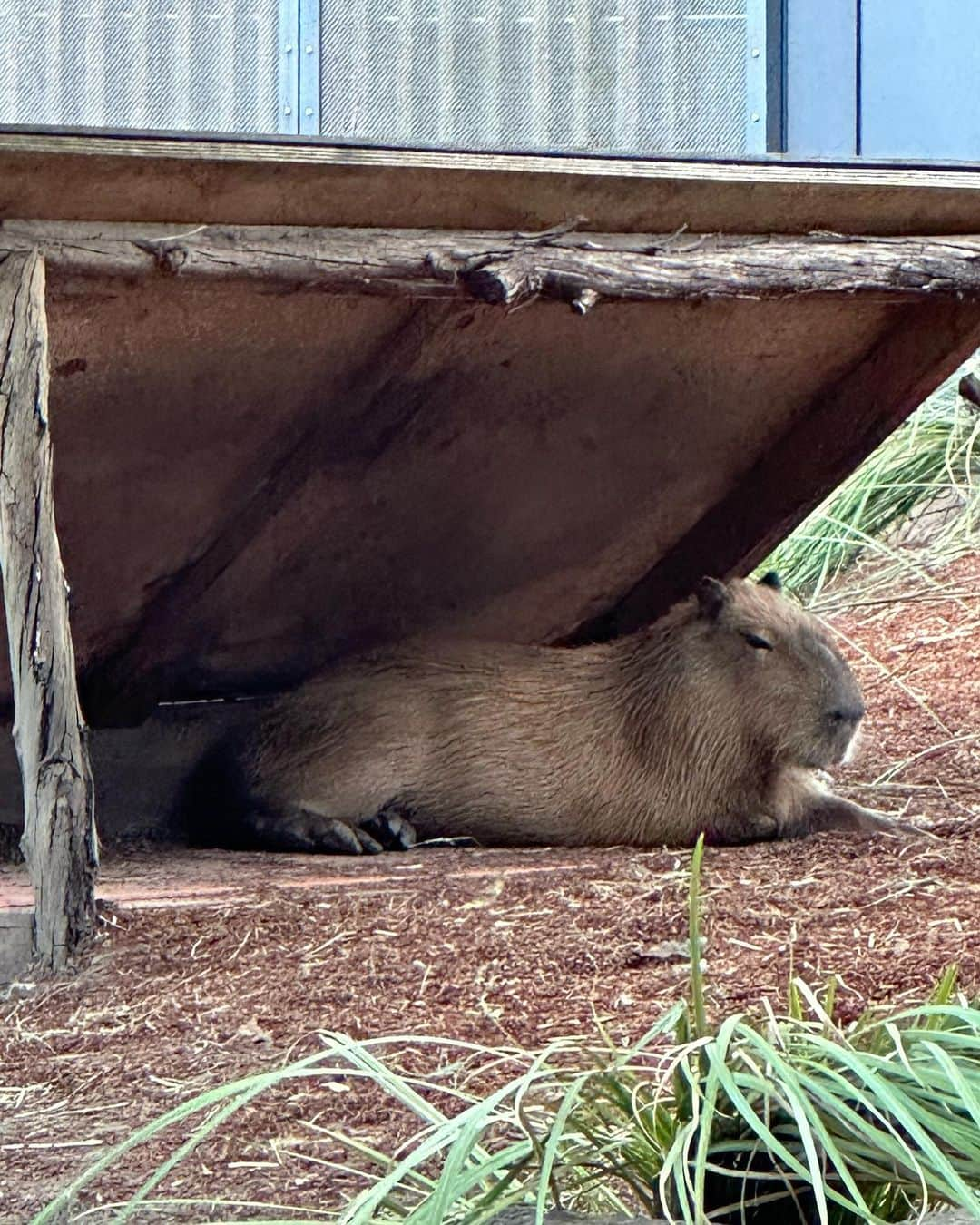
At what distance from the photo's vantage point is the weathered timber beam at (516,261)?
14.2 feet

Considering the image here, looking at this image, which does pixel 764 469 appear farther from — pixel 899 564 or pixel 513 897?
pixel 899 564

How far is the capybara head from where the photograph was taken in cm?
564

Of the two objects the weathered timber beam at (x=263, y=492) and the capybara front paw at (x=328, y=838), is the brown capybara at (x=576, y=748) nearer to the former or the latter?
the capybara front paw at (x=328, y=838)

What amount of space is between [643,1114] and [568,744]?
3288 millimetres

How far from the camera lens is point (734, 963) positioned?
377 centimetres

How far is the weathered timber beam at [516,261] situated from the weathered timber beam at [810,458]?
0.40 meters

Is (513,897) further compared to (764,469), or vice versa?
(764,469)

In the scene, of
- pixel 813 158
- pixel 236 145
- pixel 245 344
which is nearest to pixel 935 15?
pixel 813 158

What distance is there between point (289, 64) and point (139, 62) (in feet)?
1.25

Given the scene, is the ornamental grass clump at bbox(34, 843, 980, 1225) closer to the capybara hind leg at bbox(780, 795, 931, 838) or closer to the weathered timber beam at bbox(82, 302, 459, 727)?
the capybara hind leg at bbox(780, 795, 931, 838)

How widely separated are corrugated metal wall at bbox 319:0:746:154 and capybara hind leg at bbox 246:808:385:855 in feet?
6.42

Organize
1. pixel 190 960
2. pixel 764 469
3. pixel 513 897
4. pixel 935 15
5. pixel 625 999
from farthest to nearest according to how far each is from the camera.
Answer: pixel 935 15, pixel 764 469, pixel 513 897, pixel 190 960, pixel 625 999

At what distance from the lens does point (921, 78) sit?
7930 mm

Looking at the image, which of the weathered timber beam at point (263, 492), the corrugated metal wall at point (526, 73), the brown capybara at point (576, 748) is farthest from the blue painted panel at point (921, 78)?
the weathered timber beam at point (263, 492)
